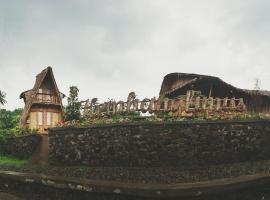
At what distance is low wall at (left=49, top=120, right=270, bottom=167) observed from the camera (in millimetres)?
14398

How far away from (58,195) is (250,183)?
4958 mm

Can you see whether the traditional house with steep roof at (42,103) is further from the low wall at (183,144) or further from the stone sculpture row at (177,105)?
the low wall at (183,144)

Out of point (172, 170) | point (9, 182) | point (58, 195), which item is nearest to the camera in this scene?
point (58, 195)

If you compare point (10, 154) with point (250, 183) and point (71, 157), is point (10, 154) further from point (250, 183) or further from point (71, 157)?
point (250, 183)

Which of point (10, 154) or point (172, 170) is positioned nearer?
point (172, 170)

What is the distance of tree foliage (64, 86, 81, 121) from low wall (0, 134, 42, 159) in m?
4.23

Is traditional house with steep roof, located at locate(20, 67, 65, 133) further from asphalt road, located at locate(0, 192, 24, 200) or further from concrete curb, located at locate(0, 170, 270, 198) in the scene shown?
concrete curb, located at locate(0, 170, 270, 198)

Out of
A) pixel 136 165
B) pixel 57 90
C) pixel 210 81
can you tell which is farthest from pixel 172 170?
pixel 57 90

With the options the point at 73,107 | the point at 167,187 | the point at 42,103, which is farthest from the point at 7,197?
the point at 42,103

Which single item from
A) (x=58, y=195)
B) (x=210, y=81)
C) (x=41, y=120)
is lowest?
(x=58, y=195)

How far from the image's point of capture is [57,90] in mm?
35125

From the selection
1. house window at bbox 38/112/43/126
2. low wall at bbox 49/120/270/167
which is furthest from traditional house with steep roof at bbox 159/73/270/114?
house window at bbox 38/112/43/126

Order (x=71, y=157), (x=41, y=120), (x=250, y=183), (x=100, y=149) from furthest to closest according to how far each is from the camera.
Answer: (x=41, y=120)
(x=71, y=157)
(x=100, y=149)
(x=250, y=183)

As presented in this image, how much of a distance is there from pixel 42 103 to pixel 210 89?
55.8 feet
